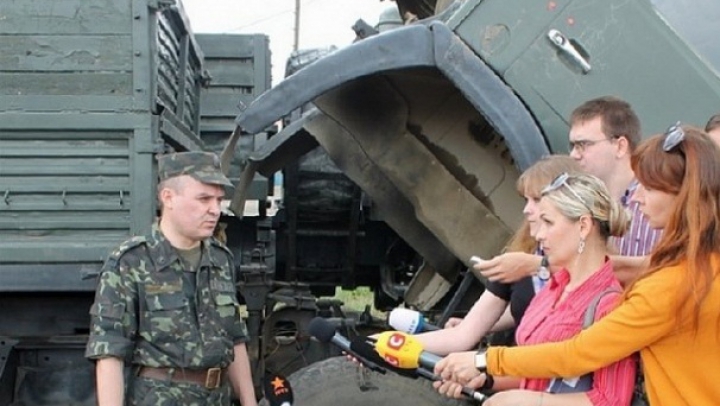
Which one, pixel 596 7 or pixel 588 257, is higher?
pixel 596 7

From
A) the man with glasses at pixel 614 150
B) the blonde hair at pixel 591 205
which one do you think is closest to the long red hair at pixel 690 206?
the blonde hair at pixel 591 205

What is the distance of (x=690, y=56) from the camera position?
10.5 ft

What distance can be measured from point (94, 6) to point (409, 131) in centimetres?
150

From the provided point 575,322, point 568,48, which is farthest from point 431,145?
point 575,322

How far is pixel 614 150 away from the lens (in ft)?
9.62

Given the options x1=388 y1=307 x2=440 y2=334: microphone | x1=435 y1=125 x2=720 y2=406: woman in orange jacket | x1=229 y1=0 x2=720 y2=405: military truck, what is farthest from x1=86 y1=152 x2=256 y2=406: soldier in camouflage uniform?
x1=435 y1=125 x2=720 y2=406: woman in orange jacket

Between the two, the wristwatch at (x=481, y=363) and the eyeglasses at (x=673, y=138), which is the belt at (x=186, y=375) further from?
the eyeglasses at (x=673, y=138)

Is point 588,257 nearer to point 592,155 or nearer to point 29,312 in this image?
point 592,155

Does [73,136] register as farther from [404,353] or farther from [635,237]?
[635,237]

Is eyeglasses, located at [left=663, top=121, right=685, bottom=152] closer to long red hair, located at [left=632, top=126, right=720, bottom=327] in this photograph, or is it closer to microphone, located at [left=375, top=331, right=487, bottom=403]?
long red hair, located at [left=632, top=126, right=720, bottom=327]

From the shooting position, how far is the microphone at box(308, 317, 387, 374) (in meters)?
2.85

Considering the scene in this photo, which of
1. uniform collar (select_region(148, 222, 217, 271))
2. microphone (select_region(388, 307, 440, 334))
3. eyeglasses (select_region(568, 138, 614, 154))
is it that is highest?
eyeglasses (select_region(568, 138, 614, 154))

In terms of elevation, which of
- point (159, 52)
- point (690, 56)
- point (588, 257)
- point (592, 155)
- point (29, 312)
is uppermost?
point (159, 52)

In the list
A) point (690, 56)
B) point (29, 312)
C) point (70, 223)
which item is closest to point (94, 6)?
point (70, 223)
